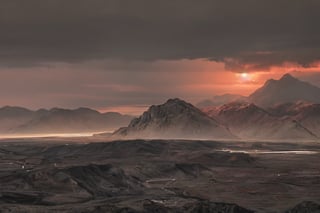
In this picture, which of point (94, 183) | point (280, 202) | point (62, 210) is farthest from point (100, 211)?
point (94, 183)

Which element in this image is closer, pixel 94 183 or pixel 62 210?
pixel 62 210

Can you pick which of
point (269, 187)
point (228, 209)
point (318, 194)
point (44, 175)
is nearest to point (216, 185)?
point (269, 187)

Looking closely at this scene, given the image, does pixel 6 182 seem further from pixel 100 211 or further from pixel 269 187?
pixel 269 187

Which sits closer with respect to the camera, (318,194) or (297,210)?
(297,210)

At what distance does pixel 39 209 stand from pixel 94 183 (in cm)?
5557

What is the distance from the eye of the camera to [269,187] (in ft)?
620

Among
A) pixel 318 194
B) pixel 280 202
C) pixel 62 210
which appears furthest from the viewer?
pixel 318 194

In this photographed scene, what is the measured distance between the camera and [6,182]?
19225 cm

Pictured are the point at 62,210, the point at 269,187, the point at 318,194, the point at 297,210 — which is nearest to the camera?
the point at 297,210

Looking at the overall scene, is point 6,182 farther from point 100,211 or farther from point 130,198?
point 100,211

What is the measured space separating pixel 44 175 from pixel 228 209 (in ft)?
281

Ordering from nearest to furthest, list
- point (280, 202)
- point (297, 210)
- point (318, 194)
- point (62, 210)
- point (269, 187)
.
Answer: point (297, 210) → point (62, 210) → point (280, 202) → point (318, 194) → point (269, 187)

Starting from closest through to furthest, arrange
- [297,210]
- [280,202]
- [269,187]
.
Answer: [297,210] < [280,202] < [269,187]

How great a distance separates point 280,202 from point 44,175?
3144 inches
